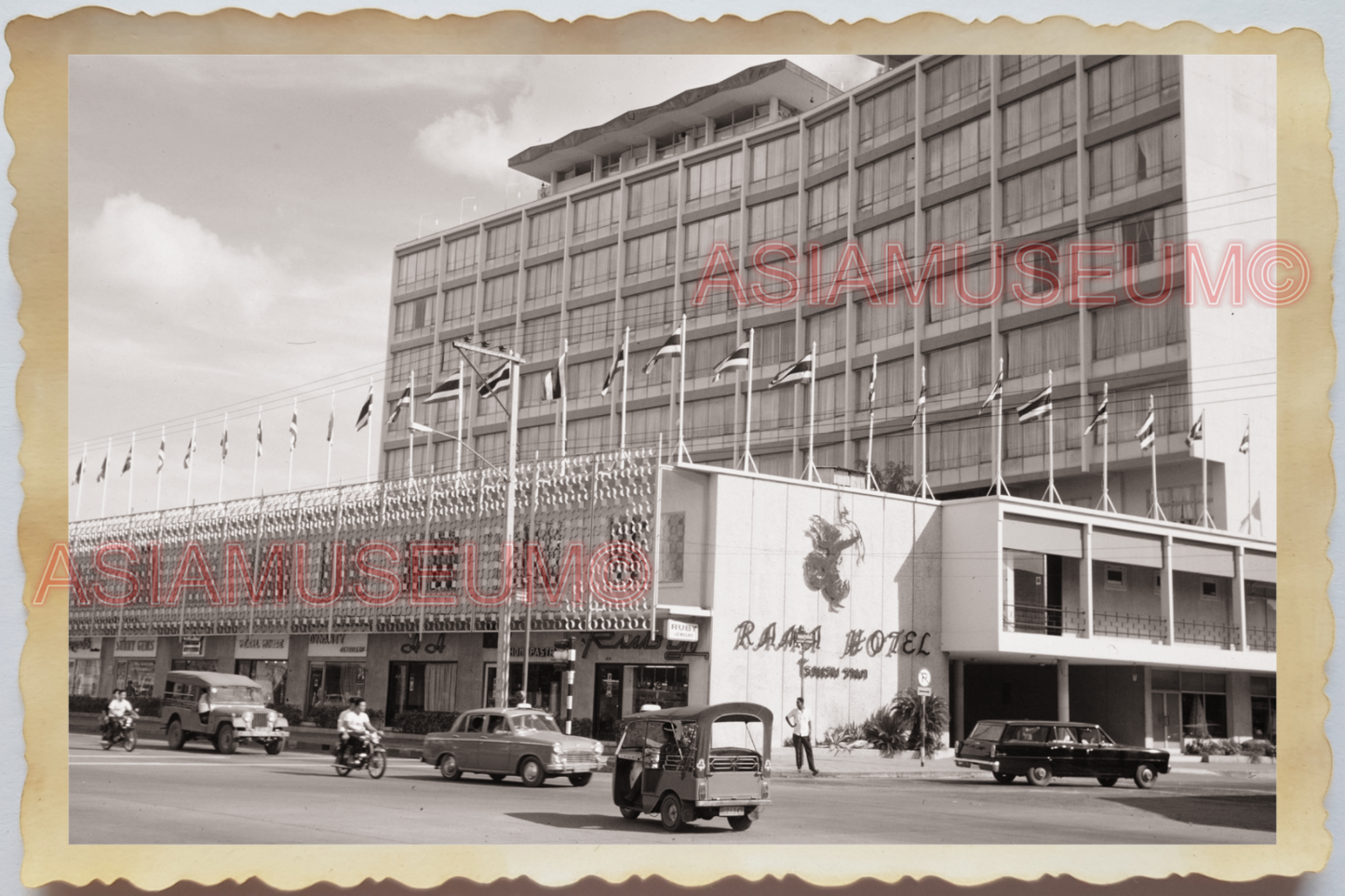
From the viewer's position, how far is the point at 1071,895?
9688 mm

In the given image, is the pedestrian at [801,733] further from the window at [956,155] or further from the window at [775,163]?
the window at [775,163]

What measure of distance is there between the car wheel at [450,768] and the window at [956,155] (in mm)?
26645

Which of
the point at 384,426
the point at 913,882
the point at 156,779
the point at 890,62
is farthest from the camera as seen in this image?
the point at 384,426

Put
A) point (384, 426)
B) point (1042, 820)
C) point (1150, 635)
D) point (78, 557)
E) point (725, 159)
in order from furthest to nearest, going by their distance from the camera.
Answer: point (725, 159) < point (1150, 635) < point (384, 426) < point (1042, 820) < point (78, 557)

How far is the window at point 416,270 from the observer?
69.1 ft

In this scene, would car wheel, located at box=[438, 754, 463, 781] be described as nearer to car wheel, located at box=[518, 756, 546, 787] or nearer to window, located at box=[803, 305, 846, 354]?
car wheel, located at box=[518, 756, 546, 787]

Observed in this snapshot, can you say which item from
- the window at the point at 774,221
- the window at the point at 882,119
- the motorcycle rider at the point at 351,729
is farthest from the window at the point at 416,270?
the window at the point at 774,221

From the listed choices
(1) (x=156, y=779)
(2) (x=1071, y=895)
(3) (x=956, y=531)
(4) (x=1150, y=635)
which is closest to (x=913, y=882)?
(2) (x=1071, y=895)

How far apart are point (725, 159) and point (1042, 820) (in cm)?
4395

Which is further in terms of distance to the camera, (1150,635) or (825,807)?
(1150,635)

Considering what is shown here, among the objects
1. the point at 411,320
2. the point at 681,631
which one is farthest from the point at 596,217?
the point at 681,631

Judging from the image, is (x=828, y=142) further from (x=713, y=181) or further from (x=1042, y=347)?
(x=1042, y=347)

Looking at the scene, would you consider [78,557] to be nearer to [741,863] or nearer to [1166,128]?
[741,863]

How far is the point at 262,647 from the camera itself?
2809 cm
